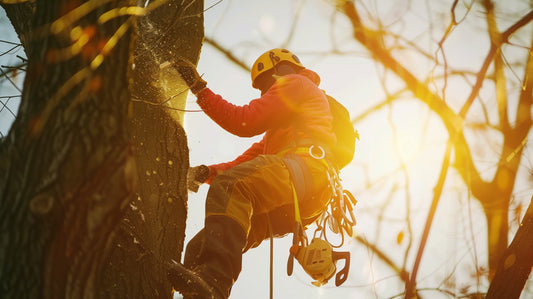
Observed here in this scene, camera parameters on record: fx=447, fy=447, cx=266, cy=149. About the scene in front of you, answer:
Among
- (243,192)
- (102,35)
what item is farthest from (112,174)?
(243,192)

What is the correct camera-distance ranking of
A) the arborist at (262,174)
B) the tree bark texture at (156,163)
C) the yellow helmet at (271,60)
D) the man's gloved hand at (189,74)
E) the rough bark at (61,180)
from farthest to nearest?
the yellow helmet at (271,60)
the man's gloved hand at (189,74)
the arborist at (262,174)
the tree bark texture at (156,163)
the rough bark at (61,180)

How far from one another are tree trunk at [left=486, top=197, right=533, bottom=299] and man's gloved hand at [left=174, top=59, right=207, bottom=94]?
1.88 metres

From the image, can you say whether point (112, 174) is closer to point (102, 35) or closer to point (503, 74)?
point (102, 35)

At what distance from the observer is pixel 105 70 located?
1241 millimetres

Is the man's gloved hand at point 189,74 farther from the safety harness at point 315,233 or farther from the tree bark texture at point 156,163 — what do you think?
the safety harness at point 315,233

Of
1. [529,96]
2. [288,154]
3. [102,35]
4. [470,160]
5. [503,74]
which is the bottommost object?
[102,35]

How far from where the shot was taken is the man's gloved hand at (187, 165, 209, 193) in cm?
286

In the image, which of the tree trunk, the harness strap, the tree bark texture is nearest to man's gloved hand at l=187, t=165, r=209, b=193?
the tree bark texture

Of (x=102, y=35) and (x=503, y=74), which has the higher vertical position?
(x=503, y=74)

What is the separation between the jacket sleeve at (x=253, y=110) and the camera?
253cm

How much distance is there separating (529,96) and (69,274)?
4.91 m

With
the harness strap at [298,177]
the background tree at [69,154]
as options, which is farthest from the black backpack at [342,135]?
the background tree at [69,154]

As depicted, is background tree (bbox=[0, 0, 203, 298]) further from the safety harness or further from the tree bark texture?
the safety harness

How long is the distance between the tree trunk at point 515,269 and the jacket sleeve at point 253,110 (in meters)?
1.39
